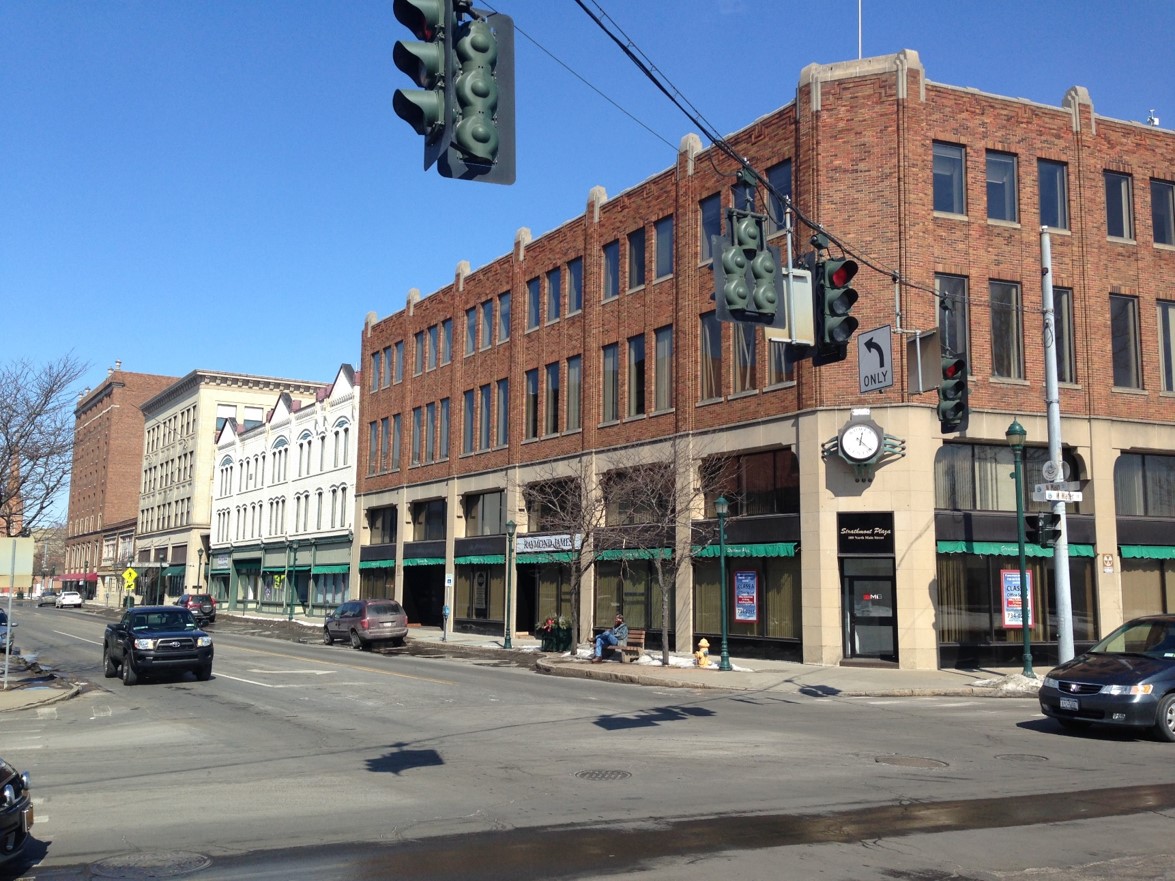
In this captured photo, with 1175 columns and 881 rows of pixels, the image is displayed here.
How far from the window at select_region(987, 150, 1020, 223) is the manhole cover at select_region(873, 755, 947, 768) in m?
20.6

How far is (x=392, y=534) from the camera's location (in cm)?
5253

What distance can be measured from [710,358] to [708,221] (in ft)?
14.2

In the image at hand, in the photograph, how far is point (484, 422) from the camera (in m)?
44.9

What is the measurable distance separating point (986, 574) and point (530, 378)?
65.4ft

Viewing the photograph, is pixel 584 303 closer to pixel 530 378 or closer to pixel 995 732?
pixel 530 378

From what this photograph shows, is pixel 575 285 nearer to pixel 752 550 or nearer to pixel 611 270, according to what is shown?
pixel 611 270

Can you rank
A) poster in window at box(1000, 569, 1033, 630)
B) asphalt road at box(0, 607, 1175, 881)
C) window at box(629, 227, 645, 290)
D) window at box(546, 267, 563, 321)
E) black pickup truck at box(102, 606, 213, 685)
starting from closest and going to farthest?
asphalt road at box(0, 607, 1175, 881), black pickup truck at box(102, 606, 213, 685), poster in window at box(1000, 569, 1033, 630), window at box(629, 227, 645, 290), window at box(546, 267, 563, 321)

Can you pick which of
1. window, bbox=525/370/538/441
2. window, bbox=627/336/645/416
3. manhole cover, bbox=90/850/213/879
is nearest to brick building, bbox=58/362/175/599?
window, bbox=525/370/538/441

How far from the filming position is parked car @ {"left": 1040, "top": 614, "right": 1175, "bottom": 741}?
13938 mm

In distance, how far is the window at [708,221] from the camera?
106 ft

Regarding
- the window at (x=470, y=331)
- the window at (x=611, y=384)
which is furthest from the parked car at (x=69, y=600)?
the window at (x=611, y=384)

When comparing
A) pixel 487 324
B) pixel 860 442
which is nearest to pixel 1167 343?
pixel 860 442

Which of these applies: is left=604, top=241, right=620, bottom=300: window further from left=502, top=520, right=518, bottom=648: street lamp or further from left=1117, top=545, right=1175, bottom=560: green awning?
left=1117, top=545, right=1175, bottom=560: green awning

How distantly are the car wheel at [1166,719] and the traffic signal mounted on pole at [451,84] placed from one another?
11973 mm
